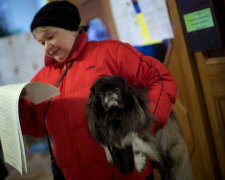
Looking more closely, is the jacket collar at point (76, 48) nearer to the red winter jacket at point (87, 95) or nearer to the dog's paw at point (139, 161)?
the red winter jacket at point (87, 95)

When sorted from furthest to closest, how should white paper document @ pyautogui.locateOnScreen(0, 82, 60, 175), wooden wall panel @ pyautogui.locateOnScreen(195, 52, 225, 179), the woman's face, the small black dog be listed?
wooden wall panel @ pyautogui.locateOnScreen(195, 52, 225, 179) < the woman's face < the small black dog < white paper document @ pyautogui.locateOnScreen(0, 82, 60, 175)

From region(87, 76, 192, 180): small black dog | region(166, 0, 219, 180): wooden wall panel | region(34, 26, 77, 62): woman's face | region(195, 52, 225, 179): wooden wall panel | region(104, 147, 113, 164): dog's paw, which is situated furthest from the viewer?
region(166, 0, 219, 180): wooden wall panel

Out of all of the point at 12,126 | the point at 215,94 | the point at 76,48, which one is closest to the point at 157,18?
the point at 215,94

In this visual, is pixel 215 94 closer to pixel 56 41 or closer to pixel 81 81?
pixel 81 81

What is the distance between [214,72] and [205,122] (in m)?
0.47

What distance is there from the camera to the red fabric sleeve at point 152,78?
121 centimetres

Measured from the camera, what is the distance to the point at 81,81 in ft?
4.20

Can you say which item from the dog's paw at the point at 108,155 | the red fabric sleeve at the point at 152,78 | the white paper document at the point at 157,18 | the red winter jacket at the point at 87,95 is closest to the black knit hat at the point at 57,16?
the red winter jacket at the point at 87,95

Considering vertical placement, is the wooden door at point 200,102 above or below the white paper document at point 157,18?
below

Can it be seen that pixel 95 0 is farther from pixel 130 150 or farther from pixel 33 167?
pixel 33 167

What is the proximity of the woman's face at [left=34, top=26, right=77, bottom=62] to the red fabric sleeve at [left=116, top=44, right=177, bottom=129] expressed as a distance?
308 mm

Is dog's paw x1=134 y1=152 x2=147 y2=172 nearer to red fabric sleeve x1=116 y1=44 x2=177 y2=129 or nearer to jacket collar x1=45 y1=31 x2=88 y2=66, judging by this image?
red fabric sleeve x1=116 y1=44 x2=177 y2=129

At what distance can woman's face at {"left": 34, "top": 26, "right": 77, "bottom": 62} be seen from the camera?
1354mm

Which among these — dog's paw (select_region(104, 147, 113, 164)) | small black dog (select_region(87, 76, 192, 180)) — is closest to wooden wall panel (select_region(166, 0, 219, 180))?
small black dog (select_region(87, 76, 192, 180))
